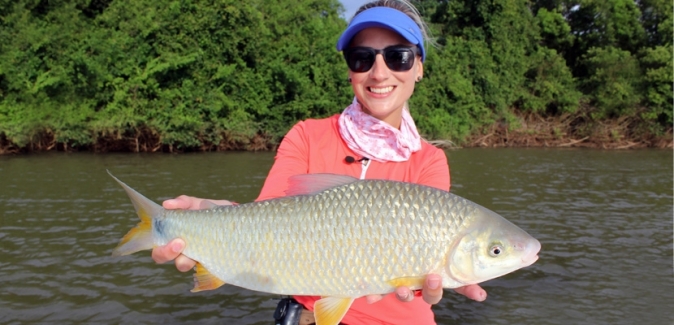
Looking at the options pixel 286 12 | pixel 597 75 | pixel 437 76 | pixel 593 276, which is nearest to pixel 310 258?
pixel 593 276

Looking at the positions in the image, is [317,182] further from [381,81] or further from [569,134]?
[569,134]

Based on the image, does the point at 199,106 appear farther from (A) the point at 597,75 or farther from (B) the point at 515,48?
(A) the point at 597,75

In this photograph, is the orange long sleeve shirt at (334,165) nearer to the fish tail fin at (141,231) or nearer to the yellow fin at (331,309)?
the yellow fin at (331,309)

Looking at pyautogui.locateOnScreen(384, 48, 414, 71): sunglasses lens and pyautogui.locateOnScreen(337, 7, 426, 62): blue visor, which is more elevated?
pyautogui.locateOnScreen(337, 7, 426, 62): blue visor

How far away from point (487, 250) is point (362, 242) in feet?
1.59

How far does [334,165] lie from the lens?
2670mm

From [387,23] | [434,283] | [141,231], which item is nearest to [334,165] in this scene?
[387,23]

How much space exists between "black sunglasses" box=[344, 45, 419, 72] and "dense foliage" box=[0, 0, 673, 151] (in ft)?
76.0

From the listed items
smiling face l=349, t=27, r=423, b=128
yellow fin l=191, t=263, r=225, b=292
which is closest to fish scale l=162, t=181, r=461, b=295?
yellow fin l=191, t=263, r=225, b=292

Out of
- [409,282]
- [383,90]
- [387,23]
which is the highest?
[387,23]

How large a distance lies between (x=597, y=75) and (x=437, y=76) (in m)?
10.5

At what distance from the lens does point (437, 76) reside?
3297cm

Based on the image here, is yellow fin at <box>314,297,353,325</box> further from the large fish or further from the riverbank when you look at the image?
the riverbank

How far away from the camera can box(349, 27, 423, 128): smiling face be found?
101 inches
